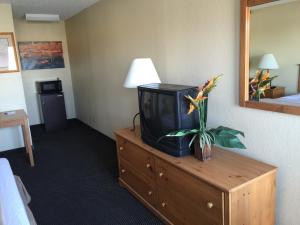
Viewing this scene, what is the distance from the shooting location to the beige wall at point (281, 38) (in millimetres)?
1575

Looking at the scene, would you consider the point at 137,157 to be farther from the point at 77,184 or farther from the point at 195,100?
the point at 77,184

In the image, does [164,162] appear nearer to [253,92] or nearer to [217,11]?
[253,92]

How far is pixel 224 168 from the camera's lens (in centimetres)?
175

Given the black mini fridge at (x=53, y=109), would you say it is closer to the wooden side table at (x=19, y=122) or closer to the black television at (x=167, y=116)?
Result: the wooden side table at (x=19, y=122)

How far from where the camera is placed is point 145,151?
2.26 m

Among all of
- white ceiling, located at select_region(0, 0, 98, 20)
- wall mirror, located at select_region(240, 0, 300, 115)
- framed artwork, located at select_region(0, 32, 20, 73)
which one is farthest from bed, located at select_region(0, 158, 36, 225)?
white ceiling, located at select_region(0, 0, 98, 20)

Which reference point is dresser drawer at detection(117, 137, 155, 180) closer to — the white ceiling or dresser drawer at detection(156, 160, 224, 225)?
dresser drawer at detection(156, 160, 224, 225)

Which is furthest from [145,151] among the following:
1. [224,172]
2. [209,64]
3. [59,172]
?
[59,172]

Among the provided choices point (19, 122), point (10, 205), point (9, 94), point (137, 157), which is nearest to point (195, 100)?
point (137, 157)

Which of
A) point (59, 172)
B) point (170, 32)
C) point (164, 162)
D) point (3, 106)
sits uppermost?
point (170, 32)

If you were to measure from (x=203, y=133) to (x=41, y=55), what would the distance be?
475cm

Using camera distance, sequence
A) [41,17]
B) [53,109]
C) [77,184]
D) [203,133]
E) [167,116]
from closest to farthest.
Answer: [203,133] < [167,116] < [77,184] < [41,17] < [53,109]

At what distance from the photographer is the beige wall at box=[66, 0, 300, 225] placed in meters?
1.76

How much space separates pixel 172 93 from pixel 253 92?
0.59 m
